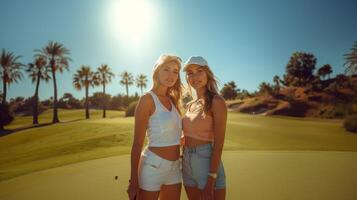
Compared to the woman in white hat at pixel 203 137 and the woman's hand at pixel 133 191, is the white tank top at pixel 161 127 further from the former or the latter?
the woman's hand at pixel 133 191

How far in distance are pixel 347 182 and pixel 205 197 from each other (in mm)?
3127

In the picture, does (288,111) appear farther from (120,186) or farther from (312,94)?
(120,186)

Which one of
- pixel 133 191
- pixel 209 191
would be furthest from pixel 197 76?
pixel 133 191

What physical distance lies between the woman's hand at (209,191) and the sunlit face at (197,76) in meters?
1.20

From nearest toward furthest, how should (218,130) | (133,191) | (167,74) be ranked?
(133,191) < (218,130) < (167,74)

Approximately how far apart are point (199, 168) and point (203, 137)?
0.39 meters

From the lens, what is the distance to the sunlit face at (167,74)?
11.2ft

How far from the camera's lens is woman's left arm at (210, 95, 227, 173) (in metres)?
3.11

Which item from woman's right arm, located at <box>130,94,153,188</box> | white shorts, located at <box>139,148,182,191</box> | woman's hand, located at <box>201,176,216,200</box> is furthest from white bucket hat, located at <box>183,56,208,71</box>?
woman's hand, located at <box>201,176,216,200</box>

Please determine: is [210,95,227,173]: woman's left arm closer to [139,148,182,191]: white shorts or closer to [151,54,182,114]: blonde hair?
[139,148,182,191]: white shorts

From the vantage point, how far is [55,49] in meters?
47.9

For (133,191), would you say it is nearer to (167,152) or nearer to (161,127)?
(167,152)

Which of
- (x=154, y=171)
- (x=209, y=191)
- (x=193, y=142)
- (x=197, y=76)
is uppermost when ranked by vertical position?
(x=197, y=76)

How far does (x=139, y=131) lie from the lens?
121 inches
